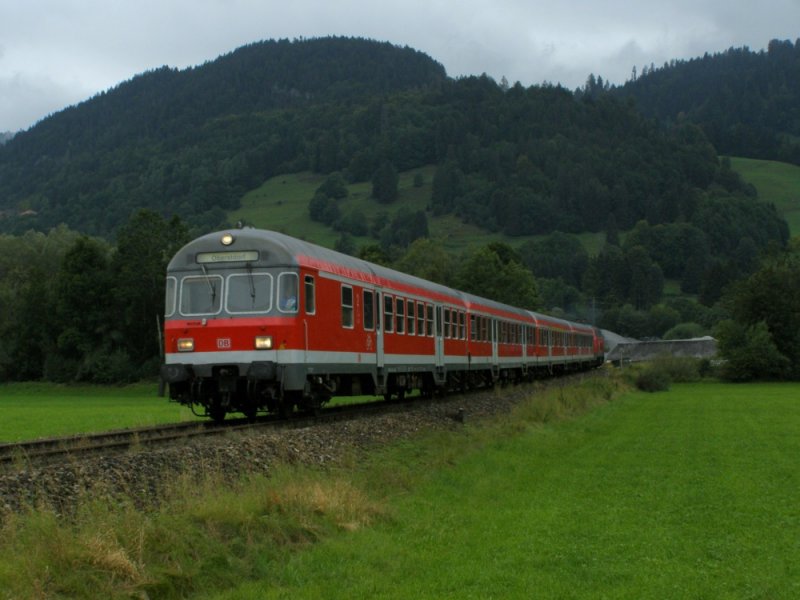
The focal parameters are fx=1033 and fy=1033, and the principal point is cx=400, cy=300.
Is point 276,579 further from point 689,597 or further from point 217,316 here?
point 217,316

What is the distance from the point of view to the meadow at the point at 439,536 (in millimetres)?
8781

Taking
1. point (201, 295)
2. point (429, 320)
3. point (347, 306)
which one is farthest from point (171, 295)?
point (429, 320)

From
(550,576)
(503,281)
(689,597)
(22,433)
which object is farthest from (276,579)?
(503,281)

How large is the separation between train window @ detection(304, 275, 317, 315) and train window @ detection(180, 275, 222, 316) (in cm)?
166

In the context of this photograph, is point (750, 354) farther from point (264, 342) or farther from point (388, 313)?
point (264, 342)

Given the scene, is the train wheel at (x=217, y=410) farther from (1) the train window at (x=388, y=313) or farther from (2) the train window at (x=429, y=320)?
(2) the train window at (x=429, y=320)

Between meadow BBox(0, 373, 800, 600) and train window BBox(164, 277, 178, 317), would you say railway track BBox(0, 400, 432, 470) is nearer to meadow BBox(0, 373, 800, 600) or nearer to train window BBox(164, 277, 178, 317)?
train window BBox(164, 277, 178, 317)

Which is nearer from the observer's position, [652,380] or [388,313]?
[388,313]

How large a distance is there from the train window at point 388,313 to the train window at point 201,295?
20.9 ft

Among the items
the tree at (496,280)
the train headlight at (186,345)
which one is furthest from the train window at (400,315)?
the tree at (496,280)

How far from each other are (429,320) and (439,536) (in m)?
19.1

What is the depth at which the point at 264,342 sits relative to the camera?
19.2 m

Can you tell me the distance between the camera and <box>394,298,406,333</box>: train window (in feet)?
87.9

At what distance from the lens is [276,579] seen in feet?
30.7
